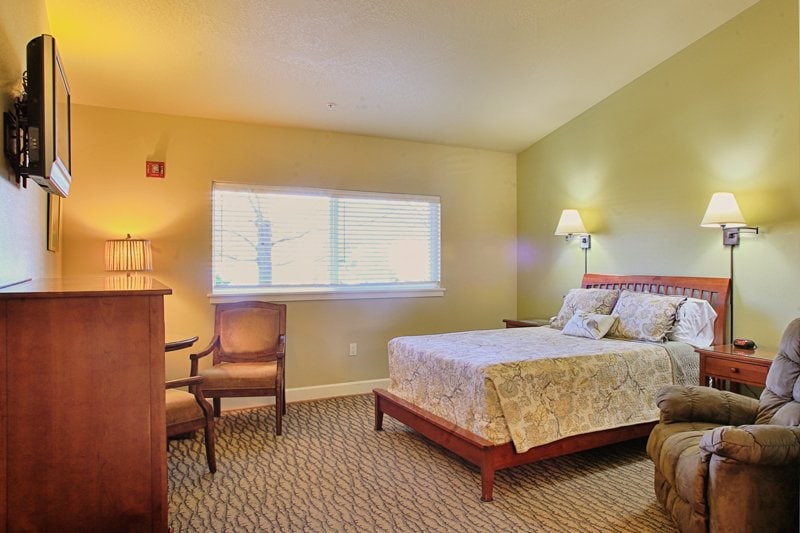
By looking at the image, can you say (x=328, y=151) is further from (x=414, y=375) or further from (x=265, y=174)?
(x=414, y=375)

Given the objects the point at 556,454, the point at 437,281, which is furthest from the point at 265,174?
the point at 556,454

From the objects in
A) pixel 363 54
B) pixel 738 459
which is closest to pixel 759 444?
pixel 738 459

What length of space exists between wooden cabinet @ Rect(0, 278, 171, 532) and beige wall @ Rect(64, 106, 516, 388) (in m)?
2.68

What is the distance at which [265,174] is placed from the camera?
14.5 feet

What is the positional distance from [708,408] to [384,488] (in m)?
1.74

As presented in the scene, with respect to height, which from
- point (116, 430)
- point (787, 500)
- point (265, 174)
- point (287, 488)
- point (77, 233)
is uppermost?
point (265, 174)

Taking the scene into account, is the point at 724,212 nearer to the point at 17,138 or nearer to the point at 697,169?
the point at 697,169

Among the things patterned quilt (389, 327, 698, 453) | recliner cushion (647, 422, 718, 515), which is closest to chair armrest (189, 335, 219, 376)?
patterned quilt (389, 327, 698, 453)

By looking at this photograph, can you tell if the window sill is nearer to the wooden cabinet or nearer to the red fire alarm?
the red fire alarm

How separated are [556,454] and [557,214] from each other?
286 centimetres

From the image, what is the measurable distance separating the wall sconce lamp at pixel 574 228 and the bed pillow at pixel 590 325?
1000mm

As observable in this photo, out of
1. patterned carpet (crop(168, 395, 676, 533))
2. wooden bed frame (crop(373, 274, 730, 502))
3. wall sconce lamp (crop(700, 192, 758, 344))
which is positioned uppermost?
wall sconce lamp (crop(700, 192, 758, 344))

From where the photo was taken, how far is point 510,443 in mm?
2707

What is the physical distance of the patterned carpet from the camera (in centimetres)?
241
